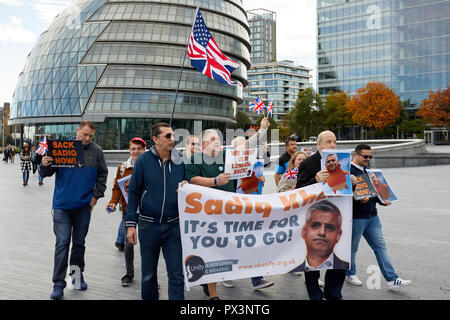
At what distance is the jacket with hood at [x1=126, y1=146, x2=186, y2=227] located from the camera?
13.9 ft

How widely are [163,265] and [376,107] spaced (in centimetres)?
5587

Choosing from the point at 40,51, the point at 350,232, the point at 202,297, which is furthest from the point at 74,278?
the point at 40,51

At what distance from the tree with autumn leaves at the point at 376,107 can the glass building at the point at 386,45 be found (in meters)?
18.1

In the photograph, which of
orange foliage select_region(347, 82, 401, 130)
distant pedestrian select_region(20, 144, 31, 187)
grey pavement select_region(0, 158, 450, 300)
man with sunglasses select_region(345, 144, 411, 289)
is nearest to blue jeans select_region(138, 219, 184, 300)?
grey pavement select_region(0, 158, 450, 300)

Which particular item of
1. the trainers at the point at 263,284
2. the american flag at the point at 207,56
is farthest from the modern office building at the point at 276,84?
the trainers at the point at 263,284

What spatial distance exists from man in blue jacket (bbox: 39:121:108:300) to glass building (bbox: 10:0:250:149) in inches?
1980

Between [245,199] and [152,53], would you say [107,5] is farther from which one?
[245,199]

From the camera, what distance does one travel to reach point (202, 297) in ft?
16.8

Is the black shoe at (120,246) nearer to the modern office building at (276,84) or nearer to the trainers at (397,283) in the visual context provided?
the trainers at (397,283)

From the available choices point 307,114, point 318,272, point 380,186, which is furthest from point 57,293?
point 307,114

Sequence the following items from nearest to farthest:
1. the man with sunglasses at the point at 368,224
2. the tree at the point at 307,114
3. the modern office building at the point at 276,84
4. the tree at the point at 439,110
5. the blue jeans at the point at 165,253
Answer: the blue jeans at the point at 165,253, the man with sunglasses at the point at 368,224, the tree at the point at 439,110, the tree at the point at 307,114, the modern office building at the point at 276,84

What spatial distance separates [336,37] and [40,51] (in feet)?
203

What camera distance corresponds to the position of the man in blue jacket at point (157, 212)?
424cm

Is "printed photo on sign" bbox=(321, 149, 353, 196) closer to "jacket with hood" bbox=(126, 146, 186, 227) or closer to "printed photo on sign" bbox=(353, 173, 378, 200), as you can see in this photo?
"printed photo on sign" bbox=(353, 173, 378, 200)
